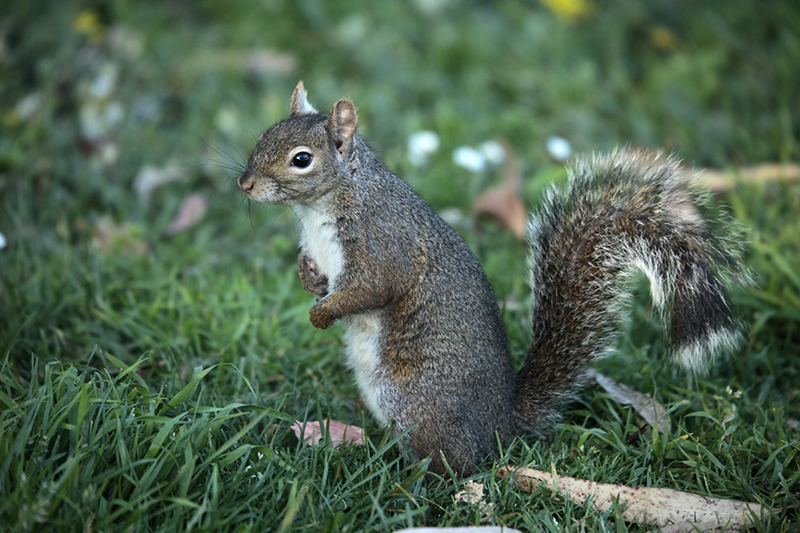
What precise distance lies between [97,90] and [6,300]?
2.02 meters

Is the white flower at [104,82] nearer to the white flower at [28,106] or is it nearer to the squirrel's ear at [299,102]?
the white flower at [28,106]

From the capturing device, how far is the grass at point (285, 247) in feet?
6.16

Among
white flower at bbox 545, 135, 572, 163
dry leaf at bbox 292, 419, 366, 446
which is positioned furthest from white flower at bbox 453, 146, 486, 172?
dry leaf at bbox 292, 419, 366, 446

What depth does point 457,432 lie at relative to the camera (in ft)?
7.16

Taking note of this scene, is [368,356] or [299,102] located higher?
[299,102]

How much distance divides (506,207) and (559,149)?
2.28 feet

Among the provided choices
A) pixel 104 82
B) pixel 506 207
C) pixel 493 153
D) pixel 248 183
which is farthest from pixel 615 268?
pixel 104 82

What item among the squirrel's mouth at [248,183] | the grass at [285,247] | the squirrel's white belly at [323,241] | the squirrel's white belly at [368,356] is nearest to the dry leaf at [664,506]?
the grass at [285,247]

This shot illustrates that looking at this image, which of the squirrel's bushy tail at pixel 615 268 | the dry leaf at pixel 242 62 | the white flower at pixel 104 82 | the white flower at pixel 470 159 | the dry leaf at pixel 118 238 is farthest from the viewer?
the dry leaf at pixel 242 62

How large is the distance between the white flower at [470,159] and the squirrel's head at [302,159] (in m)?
1.51

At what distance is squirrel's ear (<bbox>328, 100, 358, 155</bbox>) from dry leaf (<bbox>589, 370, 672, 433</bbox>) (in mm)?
1173

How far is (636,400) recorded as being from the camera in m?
2.45

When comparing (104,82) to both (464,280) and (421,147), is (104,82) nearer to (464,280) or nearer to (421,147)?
(421,147)

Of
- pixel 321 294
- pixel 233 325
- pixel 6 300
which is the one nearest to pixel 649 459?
pixel 321 294
